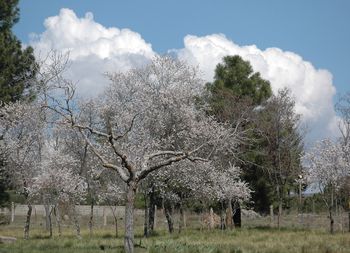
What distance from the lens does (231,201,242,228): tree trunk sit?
144 feet

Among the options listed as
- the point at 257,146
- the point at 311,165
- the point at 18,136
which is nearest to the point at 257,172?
the point at 257,146

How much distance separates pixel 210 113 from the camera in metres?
42.1

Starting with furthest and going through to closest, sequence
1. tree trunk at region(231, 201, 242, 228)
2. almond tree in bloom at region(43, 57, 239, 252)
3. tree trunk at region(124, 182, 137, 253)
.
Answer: tree trunk at region(231, 201, 242, 228), almond tree in bloom at region(43, 57, 239, 252), tree trunk at region(124, 182, 137, 253)

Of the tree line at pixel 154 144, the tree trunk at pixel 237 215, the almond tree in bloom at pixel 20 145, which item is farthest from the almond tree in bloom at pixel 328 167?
the almond tree in bloom at pixel 20 145

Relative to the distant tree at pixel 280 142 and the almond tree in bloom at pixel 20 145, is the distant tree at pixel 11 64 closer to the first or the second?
the almond tree in bloom at pixel 20 145

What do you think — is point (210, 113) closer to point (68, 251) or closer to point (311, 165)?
point (311, 165)

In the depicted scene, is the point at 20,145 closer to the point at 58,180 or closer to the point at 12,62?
the point at 58,180

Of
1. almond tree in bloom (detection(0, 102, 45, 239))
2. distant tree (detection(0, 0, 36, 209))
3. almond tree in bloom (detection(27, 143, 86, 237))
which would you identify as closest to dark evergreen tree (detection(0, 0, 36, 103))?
distant tree (detection(0, 0, 36, 209))

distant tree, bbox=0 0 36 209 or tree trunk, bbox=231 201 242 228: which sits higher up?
distant tree, bbox=0 0 36 209

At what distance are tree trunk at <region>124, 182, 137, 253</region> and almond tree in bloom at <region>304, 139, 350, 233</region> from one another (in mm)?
21688

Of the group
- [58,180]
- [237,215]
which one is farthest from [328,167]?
[58,180]

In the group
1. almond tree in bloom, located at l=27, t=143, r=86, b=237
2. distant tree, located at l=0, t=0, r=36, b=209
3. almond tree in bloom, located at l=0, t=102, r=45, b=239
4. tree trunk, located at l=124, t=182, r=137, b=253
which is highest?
distant tree, located at l=0, t=0, r=36, b=209

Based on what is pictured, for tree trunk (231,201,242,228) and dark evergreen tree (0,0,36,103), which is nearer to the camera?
dark evergreen tree (0,0,36,103)

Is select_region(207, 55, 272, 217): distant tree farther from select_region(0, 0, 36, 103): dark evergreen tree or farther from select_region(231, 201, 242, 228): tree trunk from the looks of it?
select_region(0, 0, 36, 103): dark evergreen tree
